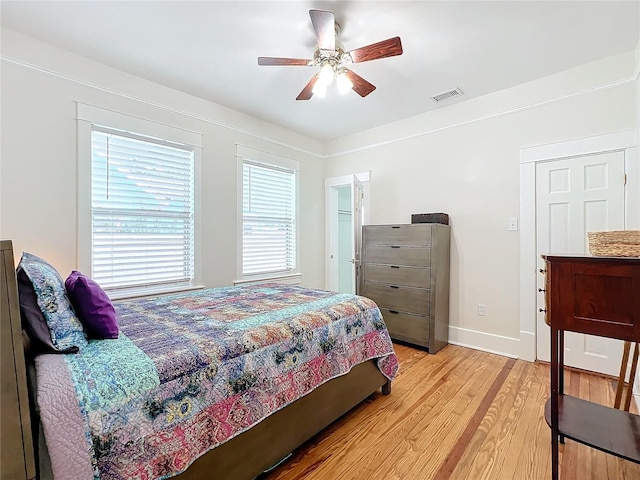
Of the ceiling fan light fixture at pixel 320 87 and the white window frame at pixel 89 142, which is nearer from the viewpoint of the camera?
the ceiling fan light fixture at pixel 320 87

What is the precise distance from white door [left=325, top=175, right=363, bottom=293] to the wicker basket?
8.49ft

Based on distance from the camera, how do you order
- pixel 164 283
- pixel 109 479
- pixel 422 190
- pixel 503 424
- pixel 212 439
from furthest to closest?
pixel 422 190 → pixel 164 283 → pixel 503 424 → pixel 212 439 → pixel 109 479

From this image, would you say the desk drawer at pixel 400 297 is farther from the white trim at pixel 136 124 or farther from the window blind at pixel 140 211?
the white trim at pixel 136 124

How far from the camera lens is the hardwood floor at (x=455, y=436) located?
1.59 meters

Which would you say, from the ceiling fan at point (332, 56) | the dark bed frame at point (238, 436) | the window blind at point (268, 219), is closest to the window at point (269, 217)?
the window blind at point (268, 219)

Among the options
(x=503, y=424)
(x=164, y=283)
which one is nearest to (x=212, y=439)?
(x=503, y=424)

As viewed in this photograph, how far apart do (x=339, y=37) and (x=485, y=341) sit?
3.19m

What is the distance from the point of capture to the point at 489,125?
3.24 m

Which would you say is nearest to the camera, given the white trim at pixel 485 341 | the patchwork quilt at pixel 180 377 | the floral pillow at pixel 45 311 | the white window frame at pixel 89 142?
the patchwork quilt at pixel 180 377

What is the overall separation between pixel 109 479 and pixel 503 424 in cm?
215

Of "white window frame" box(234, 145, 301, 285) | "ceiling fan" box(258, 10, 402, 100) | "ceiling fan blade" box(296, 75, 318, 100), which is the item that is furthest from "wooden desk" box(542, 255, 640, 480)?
"white window frame" box(234, 145, 301, 285)

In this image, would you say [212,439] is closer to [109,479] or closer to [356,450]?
[109,479]

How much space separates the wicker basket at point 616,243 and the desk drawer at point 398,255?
1.85 metres

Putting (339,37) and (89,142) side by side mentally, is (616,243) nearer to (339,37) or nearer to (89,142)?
(339,37)
